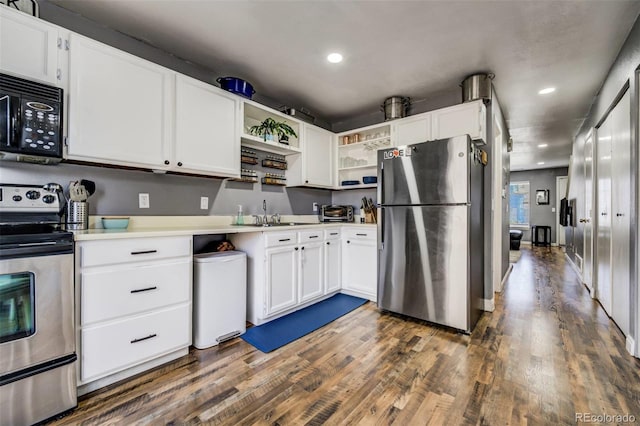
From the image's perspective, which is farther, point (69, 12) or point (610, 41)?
point (610, 41)

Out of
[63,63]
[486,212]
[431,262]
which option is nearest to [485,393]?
[431,262]

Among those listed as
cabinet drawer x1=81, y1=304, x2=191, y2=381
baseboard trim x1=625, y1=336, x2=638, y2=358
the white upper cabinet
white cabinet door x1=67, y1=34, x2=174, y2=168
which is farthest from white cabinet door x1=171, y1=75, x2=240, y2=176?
baseboard trim x1=625, y1=336, x2=638, y2=358

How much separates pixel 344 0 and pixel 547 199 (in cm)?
967

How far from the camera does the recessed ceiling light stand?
2.42 meters

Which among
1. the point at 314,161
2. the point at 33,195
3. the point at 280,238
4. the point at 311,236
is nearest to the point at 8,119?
the point at 33,195

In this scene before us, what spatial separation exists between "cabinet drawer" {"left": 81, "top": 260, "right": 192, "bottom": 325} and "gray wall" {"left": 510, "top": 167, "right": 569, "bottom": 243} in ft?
34.0

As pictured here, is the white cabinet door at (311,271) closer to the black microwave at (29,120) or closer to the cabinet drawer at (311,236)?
the cabinet drawer at (311,236)

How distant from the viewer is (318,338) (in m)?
2.23

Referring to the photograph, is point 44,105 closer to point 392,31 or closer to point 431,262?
point 392,31

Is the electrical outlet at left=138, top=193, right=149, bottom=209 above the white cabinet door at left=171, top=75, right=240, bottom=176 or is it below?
below

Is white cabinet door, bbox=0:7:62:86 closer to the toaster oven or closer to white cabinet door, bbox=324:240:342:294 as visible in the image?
white cabinet door, bbox=324:240:342:294

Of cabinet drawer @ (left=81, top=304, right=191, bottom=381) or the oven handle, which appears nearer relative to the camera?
the oven handle

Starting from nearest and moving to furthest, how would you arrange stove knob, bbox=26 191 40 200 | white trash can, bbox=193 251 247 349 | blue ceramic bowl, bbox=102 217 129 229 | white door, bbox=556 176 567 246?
stove knob, bbox=26 191 40 200 < blue ceramic bowl, bbox=102 217 129 229 < white trash can, bbox=193 251 247 349 < white door, bbox=556 176 567 246

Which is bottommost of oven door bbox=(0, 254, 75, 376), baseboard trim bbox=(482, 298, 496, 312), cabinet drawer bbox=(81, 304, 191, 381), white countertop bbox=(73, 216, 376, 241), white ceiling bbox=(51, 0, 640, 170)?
baseboard trim bbox=(482, 298, 496, 312)
